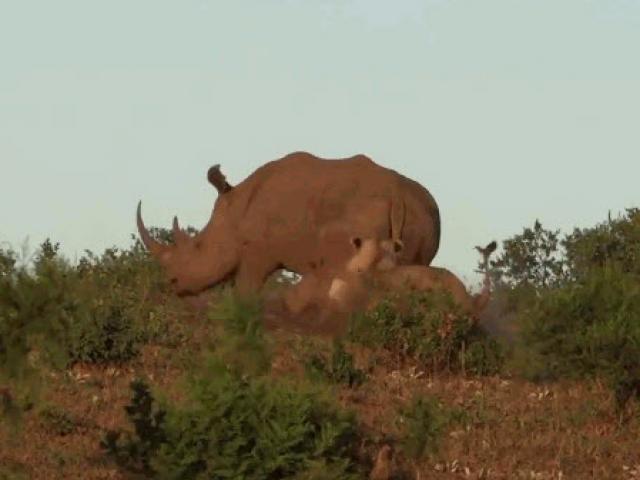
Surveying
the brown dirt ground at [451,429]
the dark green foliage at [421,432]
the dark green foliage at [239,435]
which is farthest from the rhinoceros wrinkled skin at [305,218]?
the dark green foliage at [239,435]

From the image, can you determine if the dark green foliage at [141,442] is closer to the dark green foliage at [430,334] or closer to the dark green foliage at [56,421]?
the dark green foliage at [56,421]

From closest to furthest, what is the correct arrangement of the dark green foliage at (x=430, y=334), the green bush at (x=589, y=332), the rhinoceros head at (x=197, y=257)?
the green bush at (x=589, y=332) < the dark green foliage at (x=430, y=334) < the rhinoceros head at (x=197, y=257)

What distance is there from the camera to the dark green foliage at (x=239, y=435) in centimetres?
1062

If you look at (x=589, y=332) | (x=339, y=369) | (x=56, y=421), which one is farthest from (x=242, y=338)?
(x=589, y=332)

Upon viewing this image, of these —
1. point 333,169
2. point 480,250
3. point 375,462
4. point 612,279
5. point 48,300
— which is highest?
point 333,169

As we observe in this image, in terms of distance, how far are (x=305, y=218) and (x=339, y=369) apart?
8.00 meters

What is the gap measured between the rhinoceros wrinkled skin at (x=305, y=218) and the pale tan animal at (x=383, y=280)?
2.86 feet

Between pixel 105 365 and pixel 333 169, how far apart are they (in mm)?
7728

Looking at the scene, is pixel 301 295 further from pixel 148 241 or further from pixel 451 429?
pixel 451 429

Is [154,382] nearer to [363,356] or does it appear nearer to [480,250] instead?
[363,356]

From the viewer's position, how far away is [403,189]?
2280 centimetres

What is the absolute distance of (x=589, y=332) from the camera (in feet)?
46.9

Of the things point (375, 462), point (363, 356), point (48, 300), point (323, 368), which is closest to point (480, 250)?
point (363, 356)

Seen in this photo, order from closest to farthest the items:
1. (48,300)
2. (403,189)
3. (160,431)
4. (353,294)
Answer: (48,300) < (160,431) < (353,294) < (403,189)
